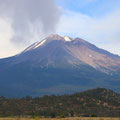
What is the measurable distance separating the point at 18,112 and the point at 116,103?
1844 inches

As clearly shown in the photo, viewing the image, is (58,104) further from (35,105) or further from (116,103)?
(116,103)

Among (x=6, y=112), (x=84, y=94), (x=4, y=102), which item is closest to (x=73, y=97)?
(x=84, y=94)

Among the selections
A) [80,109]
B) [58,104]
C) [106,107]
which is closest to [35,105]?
[58,104]

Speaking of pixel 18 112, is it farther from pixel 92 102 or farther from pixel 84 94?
pixel 84 94

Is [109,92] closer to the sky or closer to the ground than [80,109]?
closer to the sky

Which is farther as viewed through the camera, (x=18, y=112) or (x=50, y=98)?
(x=50, y=98)

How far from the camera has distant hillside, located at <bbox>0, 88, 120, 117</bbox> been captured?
382 ft

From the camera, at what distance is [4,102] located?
5207 inches

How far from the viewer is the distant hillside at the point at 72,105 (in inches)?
4589

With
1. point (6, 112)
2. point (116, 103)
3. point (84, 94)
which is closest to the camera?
point (6, 112)

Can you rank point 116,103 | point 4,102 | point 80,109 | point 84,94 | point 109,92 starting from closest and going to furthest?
1. point 80,109
2. point 4,102
3. point 116,103
4. point 84,94
5. point 109,92

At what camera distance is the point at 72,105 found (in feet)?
438

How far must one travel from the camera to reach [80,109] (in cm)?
12431

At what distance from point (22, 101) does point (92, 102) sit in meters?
28.3
